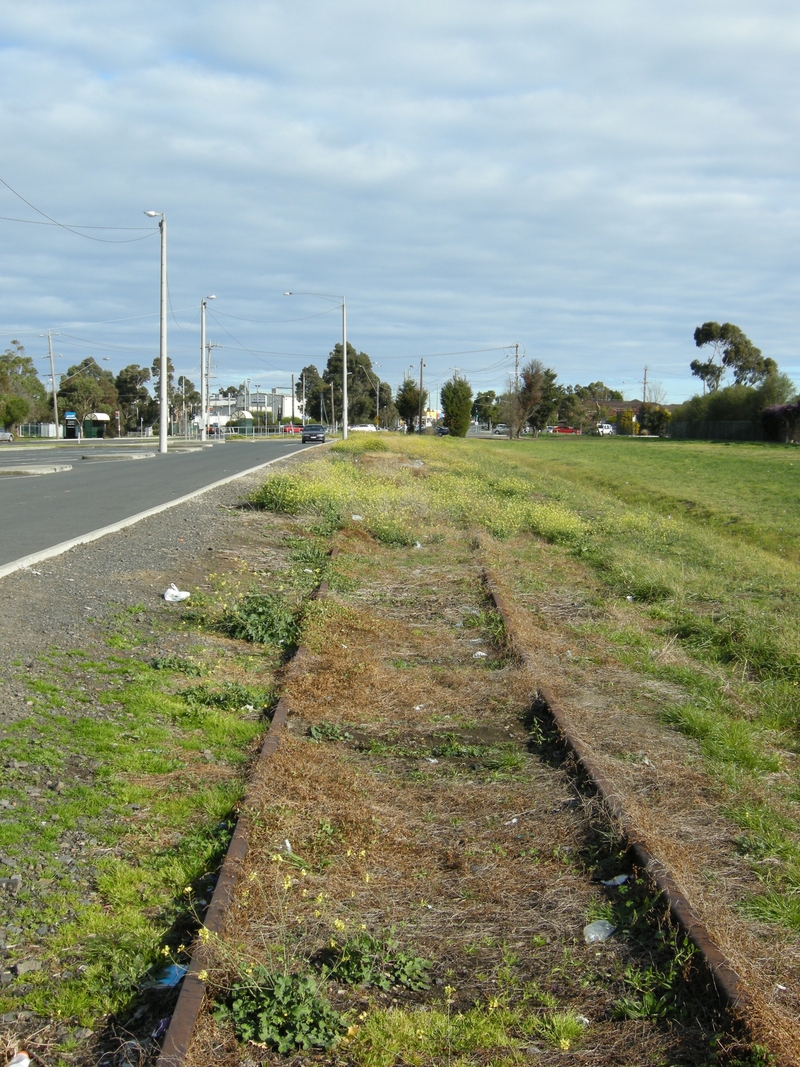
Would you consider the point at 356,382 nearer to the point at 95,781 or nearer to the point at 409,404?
the point at 409,404

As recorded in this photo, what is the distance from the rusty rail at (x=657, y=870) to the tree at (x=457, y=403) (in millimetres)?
91354

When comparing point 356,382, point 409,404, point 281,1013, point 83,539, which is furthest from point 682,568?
point 356,382

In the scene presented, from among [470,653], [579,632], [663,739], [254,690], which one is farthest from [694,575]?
[254,690]

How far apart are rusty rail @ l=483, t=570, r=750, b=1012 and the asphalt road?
704cm

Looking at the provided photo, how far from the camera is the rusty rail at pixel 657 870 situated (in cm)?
345

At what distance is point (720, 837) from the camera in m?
5.02

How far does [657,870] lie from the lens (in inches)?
169

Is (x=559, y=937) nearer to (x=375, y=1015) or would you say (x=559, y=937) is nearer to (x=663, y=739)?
(x=375, y=1015)

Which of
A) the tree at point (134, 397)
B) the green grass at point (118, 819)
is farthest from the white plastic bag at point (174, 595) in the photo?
the tree at point (134, 397)

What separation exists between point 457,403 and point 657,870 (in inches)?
3712

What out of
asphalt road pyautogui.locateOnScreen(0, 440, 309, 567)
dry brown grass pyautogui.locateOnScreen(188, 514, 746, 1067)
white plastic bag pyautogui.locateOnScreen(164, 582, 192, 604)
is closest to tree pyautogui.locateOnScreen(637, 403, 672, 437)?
asphalt road pyautogui.locateOnScreen(0, 440, 309, 567)

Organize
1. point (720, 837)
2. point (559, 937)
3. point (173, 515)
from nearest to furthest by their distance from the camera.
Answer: point (559, 937), point (720, 837), point (173, 515)

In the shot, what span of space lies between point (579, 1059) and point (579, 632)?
6.69m

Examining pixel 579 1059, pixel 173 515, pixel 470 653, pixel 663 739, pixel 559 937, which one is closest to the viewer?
pixel 579 1059
